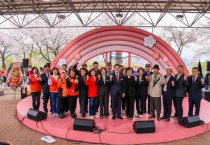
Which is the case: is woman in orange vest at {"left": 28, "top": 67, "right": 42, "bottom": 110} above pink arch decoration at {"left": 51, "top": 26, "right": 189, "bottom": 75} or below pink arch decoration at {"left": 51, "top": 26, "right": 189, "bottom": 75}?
below

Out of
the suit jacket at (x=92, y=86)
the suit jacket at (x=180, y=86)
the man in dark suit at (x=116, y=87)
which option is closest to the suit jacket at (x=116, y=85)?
the man in dark suit at (x=116, y=87)

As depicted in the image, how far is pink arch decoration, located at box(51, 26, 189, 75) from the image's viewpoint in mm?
10656

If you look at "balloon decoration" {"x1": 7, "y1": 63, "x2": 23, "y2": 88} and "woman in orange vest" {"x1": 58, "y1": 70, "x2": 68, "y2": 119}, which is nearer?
"woman in orange vest" {"x1": 58, "y1": 70, "x2": 68, "y2": 119}

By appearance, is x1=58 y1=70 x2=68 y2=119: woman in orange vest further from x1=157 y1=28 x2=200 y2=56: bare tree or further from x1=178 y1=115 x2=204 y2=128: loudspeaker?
x1=157 y1=28 x2=200 y2=56: bare tree

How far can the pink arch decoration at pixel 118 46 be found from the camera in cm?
1066

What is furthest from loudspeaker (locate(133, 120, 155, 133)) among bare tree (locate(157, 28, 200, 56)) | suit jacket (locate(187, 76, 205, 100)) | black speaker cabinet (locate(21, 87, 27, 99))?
bare tree (locate(157, 28, 200, 56))

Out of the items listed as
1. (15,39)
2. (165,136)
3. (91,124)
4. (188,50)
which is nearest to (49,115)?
(91,124)

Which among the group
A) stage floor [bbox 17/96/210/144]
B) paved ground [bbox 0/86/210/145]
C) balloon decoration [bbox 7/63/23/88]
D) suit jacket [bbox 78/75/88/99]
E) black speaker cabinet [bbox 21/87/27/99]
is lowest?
paved ground [bbox 0/86/210/145]

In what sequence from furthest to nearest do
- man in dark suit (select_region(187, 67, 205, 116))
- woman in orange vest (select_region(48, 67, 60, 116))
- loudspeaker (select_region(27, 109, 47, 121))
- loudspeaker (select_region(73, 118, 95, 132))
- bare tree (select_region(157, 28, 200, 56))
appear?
bare tree (select_region(157, 28, 200, 56)), woman in orange vest (select_region(48, 67, 60, 116)), loudspeaker (select_region(27, 109, 47, 121)), man in dark suit (select_region(187, 67, 205, 116)), loudspeaker (select_region(73, 118, 95, 132))

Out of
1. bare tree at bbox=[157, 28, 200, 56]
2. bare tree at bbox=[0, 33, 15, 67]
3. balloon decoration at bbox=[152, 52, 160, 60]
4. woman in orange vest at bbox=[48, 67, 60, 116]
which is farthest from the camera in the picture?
bare tree at bbox=[0, 33, 15, 67]

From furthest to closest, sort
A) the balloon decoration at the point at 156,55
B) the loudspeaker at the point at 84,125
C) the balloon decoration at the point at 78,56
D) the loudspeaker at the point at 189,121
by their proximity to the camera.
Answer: the balloon decoration at the point at 78,56
the balloon decoration at the point at 156,55
the loudspeaker at the point at 189,121
the loudspeaker at the point at 84,125

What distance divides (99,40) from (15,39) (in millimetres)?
14899

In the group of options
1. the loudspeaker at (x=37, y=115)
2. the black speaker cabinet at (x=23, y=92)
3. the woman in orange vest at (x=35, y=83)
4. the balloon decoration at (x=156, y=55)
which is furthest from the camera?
the black speaker cabinet at (x=23, y=92)

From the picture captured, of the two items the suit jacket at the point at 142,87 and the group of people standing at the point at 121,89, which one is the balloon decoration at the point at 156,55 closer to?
the group of people standing at the point at 121,89
